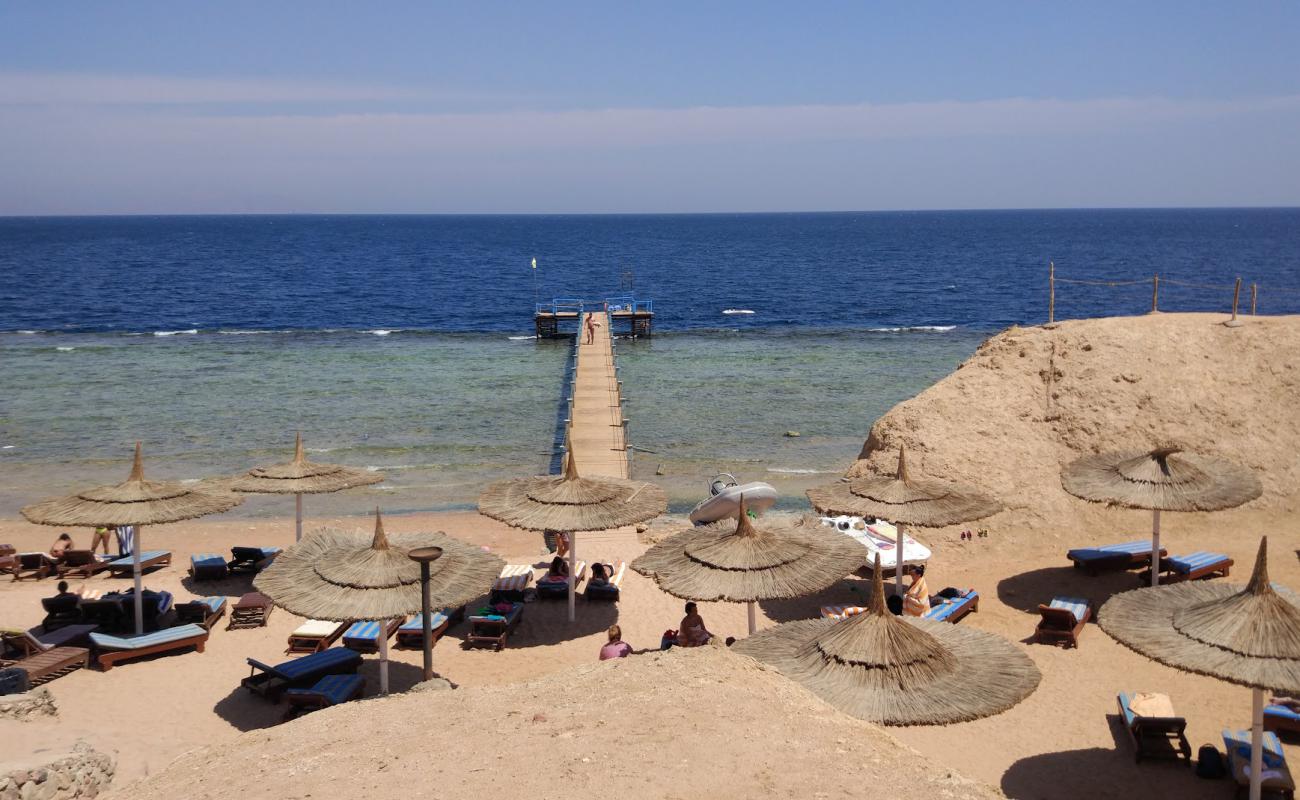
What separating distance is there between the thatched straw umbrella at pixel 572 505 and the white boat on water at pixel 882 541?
3.07 meters

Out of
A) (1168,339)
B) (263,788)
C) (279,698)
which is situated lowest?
(279,698)

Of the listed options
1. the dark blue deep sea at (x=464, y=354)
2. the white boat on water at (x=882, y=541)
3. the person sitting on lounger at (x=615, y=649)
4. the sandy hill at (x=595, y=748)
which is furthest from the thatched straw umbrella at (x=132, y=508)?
the white boat on water at (x=882, y=541)

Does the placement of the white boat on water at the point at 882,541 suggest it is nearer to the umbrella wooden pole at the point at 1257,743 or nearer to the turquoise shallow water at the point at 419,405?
the turquoise shallow water at the point at 419,405

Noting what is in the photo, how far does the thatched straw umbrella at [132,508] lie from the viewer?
13.5 meters

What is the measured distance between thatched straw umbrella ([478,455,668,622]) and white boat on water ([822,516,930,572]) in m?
3.07

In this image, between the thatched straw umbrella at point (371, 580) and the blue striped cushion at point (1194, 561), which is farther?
the blue striped cushion at point (1194, 561)

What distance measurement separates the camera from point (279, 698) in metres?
12.0

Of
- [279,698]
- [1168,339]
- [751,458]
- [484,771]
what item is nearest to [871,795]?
[484,771]

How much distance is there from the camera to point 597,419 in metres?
26.5

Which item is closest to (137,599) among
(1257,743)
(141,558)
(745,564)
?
(141,558)

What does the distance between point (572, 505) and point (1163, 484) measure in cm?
810

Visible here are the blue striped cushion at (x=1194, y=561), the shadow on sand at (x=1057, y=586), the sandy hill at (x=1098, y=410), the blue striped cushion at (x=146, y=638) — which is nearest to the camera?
the blue striped cushion at (x=146, y=638)

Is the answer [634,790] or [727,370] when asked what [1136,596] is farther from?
[727,370]

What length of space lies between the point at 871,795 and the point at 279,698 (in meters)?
8.16
